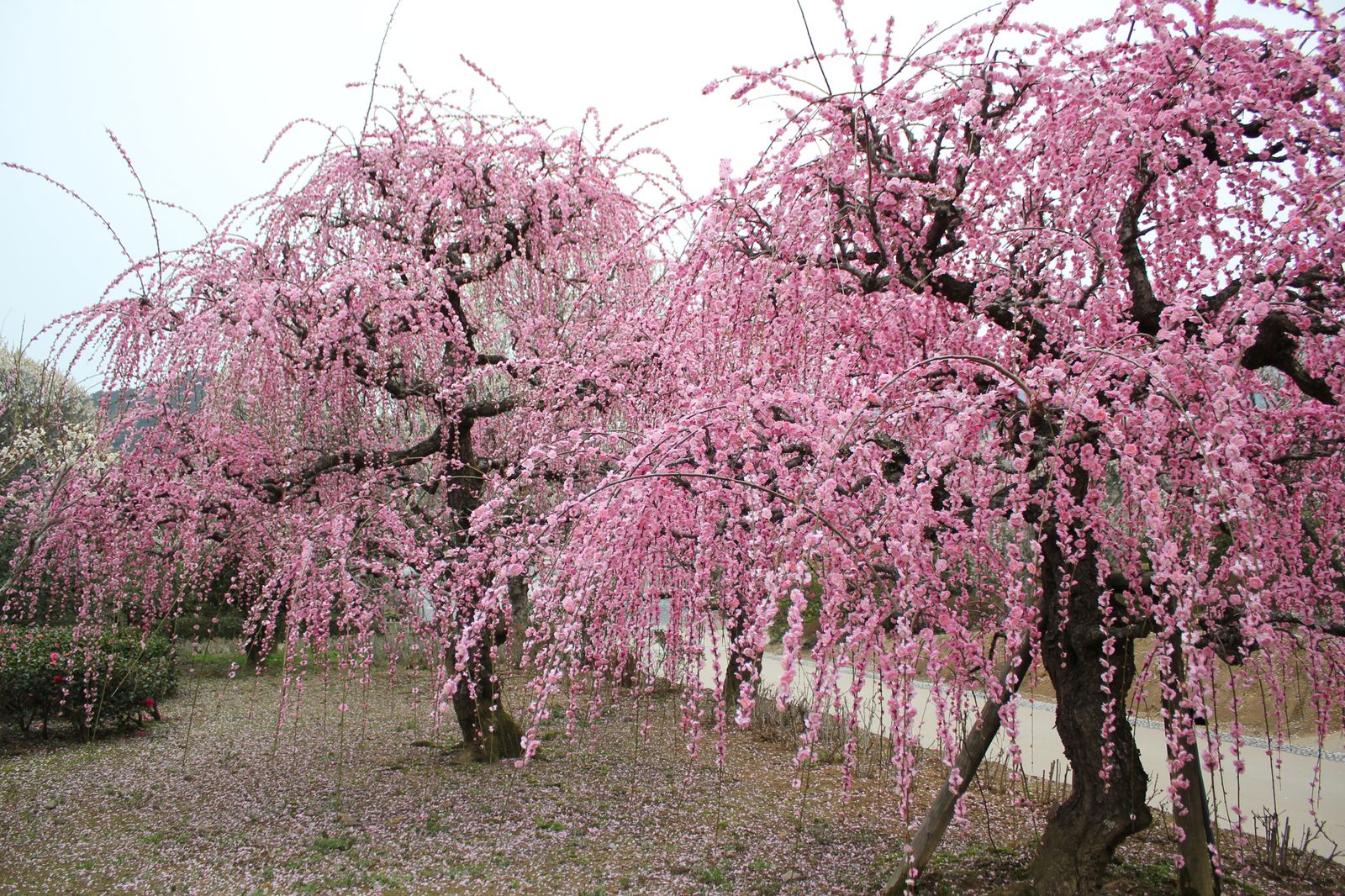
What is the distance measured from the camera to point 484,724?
6355mm

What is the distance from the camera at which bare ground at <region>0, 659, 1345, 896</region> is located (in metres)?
4.02

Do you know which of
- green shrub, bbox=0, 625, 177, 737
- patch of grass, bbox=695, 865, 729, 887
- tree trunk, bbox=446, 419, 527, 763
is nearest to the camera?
patch of grass, bbox=695, 865, 729, 887

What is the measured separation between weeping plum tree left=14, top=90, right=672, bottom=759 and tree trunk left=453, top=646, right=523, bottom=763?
29 millimetres

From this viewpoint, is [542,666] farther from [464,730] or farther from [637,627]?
[464,730]

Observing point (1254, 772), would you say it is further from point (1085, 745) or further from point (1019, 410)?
point (1019, 410)

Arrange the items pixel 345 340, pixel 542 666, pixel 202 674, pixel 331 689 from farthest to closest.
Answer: pixel 202 674 < pixel 331 689 < pixel 345 340 < pixel 542 666

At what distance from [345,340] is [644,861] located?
3.80 metres

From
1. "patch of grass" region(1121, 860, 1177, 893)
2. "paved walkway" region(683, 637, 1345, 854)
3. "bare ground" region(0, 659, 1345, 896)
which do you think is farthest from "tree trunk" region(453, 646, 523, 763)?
"patch of grass" region(1121, 860, 1177, 893)

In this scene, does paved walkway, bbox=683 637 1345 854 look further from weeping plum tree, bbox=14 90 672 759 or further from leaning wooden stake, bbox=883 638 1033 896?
weeping plum tree, bbox=14 90 672 759

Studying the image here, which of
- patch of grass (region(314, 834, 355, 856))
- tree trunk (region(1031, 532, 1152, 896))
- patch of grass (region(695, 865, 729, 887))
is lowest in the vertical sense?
patch of grass (region(314, 834, 355, 856))

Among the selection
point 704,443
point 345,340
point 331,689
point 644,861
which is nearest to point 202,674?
point 331,689

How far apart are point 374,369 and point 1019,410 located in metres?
4.41

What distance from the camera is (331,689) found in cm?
1067

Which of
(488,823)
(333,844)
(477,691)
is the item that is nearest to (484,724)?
(477,691)
